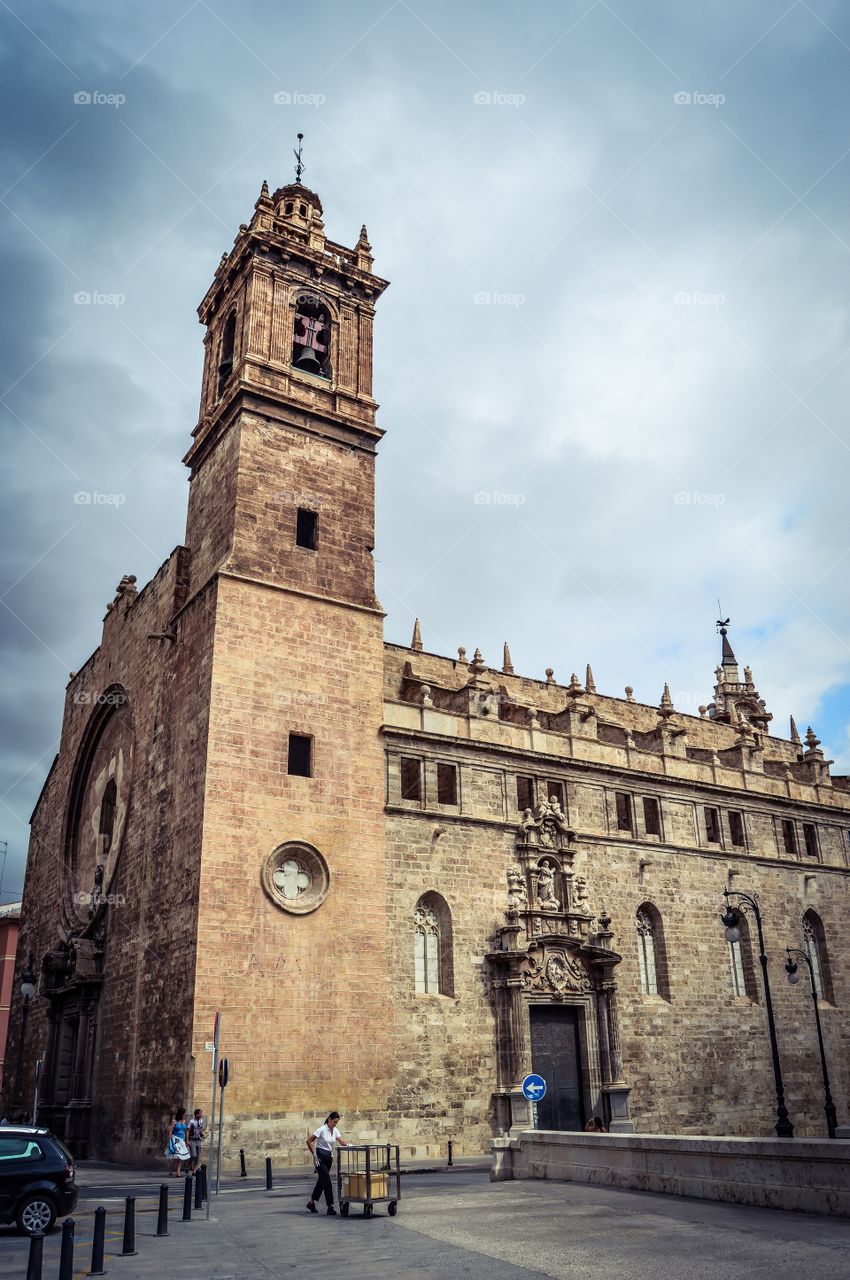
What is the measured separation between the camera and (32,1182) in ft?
43.9

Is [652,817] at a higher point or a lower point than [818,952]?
higher

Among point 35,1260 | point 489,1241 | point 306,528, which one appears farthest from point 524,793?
point 35,1260

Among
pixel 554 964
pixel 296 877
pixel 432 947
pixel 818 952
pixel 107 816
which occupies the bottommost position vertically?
pixel 554 964

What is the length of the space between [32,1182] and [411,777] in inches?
624

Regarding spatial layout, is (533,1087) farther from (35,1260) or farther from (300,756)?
(35,1260)

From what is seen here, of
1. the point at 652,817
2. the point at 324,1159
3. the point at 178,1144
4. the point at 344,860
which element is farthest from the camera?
the point at 652,817

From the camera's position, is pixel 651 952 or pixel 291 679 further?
pixel 651 952

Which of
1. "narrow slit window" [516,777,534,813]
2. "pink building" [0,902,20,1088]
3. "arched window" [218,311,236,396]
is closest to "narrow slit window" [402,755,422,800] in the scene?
"narrow slit window" [516,777,534,813]

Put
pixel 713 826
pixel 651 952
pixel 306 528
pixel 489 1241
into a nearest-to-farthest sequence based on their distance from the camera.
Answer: pixel 489 1241 < pixel 306 528 < pixel 651 952 < pixel 713 826

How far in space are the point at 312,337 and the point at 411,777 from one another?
1376 cm

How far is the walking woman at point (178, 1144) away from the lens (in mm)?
19906

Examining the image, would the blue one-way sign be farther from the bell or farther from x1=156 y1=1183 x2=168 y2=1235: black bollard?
the bell

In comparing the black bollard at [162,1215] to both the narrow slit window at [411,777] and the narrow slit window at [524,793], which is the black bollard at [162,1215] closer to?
the narrow slit window at [411,777]

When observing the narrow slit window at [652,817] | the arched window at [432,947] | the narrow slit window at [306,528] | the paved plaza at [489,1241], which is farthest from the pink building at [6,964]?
the paved plaza at [489,1241]
